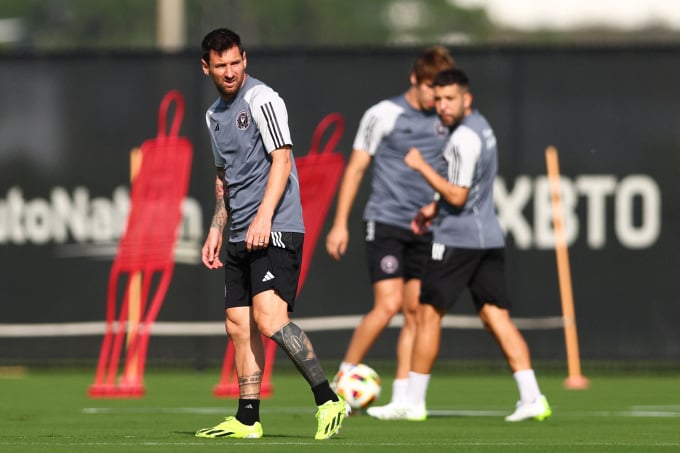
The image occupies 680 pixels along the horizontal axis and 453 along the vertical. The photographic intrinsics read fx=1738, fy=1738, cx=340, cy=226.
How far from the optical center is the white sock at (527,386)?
10.9 meters

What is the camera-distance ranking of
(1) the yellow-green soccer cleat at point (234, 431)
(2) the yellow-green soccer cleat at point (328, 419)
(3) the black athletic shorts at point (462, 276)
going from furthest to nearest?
1. (3) the black athletic shorts at point (462, 276)
2. (1) the yellow-green soccer cleat at point (234, 431)
3. (2) the yellow-green soccer cleat at point (328, 419)

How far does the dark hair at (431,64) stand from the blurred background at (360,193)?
3.49m

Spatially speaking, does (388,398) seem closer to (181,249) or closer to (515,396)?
(515,396)

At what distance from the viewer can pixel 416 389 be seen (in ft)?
36.0

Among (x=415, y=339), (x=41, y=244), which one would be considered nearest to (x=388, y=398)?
(x=415, y=339)

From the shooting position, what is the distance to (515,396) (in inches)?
520

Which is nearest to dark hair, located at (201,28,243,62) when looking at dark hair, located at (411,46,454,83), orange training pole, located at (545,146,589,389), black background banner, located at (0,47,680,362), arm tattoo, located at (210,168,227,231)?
arm tattoo, located at (210,168,227,231)

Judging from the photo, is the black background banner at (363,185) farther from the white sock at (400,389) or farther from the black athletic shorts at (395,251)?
the white sock at (400,389)

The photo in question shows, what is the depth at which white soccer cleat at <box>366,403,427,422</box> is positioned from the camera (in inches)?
432

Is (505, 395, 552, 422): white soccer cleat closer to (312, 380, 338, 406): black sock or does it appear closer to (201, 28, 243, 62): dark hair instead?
(312, 380, 338, 406): black sock

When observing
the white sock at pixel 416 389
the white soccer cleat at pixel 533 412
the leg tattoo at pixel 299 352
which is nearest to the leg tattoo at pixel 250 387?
the leg tattoo at pixel 299 352

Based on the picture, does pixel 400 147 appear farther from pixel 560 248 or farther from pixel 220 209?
pixel 560 248

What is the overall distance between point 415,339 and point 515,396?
236 centimetres

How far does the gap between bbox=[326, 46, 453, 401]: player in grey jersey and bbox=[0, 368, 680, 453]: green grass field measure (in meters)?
0.73
